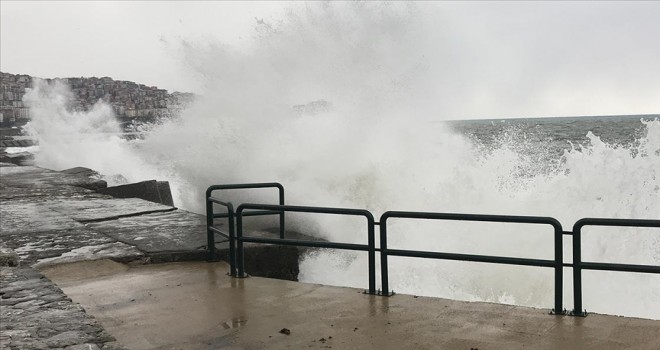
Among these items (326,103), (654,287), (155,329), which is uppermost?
(326,103)

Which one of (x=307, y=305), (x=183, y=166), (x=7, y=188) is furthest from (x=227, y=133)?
(x=307, y=305)

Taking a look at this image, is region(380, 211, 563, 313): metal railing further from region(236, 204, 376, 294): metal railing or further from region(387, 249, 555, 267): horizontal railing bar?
region(236, 204, 376, 294): metal railing

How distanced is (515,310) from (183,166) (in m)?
13.9

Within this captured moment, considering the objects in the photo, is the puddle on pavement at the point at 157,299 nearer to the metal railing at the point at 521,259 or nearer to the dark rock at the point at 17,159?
the metal railing at the point at 521,259

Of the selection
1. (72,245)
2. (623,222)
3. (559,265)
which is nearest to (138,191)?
(72,245)

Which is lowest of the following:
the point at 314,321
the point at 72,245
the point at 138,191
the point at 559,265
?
the point at 314,321

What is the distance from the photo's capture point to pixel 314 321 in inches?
179

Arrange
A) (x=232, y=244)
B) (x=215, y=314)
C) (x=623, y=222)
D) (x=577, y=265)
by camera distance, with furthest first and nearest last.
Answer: (x=232, y=244) < (x=215, y=314) < (x=577, y=265) < (x=623, y=222)

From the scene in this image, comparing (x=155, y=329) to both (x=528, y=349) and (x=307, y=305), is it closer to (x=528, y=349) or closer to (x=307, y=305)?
(x=307, y=305)

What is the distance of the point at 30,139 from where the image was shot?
40000 millimetres

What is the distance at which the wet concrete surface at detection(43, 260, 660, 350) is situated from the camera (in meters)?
4.01

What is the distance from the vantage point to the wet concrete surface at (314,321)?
401 centimetres

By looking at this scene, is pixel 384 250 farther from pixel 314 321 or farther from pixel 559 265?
pixel 559 265

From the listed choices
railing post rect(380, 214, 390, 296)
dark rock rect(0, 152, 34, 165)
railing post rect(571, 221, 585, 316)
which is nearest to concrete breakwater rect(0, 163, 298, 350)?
railing post rect(380, 214, 390, 296)
